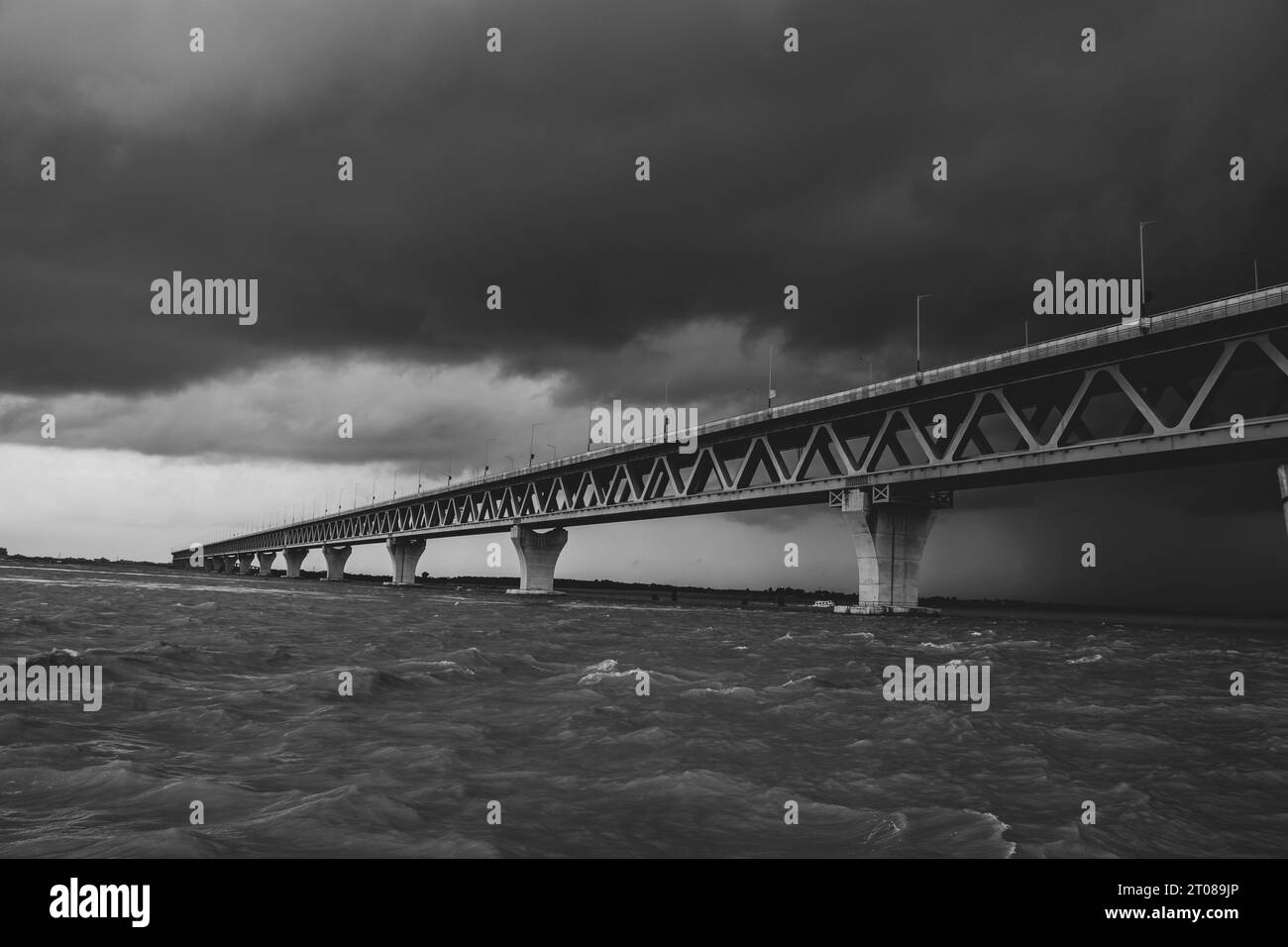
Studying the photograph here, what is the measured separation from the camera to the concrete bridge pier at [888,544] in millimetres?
60844

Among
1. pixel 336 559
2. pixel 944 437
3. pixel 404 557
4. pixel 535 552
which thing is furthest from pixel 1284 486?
pixel 336 559

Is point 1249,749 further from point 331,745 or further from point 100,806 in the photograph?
point 100,806

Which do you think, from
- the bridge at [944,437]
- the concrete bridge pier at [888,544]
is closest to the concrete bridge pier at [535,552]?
the bridge at [944,437]

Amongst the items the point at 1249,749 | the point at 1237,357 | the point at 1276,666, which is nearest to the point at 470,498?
the point at 1237,357

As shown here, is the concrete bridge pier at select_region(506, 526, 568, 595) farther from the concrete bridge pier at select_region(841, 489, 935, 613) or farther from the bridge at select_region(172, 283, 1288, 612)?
the concrete bridge pier at select_region(841, 489, 935, 613)

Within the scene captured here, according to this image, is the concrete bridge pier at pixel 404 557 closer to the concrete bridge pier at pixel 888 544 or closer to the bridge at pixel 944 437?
the bridge at pixel 944 437

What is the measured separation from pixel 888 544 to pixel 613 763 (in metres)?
55.1

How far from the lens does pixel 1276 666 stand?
2525 centimetres

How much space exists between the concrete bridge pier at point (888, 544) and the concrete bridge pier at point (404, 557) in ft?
344

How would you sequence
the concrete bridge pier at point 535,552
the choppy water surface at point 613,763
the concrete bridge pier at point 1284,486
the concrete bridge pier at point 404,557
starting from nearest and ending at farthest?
1. the choppy water surface at point 613,763
2. the concrete bridge pier at point 1284,486
3. the concrete bridge pier at point 535,552
4. the concrete bridge pier at point 404,557

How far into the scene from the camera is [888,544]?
200ft

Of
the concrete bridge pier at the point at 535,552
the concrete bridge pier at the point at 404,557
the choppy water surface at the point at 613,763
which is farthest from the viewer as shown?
the concrete bridge pier at the point at 404,557

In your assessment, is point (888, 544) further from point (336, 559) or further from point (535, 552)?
point (336, 559)

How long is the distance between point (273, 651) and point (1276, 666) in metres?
30.9
